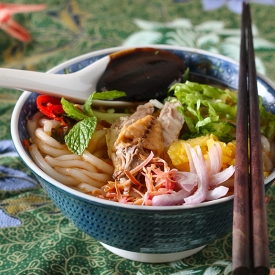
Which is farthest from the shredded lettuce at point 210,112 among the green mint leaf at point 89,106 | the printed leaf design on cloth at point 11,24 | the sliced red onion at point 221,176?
the printed leaf design on cloth at point 11,24

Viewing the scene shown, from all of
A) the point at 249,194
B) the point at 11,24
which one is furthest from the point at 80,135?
the point at 11,24

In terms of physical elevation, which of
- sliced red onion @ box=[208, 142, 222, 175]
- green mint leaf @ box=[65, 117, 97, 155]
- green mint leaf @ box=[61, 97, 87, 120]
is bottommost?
sliced red onion @ box=[208, 142, 222, 175]

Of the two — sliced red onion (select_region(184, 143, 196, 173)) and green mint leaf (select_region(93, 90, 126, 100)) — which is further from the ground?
green mint leaf (select_region(93, 90, 126, 100))

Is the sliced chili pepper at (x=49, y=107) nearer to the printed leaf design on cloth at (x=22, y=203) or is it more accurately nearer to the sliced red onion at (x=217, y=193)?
the printed leaf design on cloth at (x=22, y=203)

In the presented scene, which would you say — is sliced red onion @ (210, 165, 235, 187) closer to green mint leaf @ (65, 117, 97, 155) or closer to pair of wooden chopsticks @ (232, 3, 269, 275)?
pair of wooden chopsticks @ (232, 3, 269, 275)

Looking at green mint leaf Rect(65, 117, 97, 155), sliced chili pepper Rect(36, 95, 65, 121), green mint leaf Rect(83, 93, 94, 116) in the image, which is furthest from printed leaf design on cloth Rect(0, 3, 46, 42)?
green mint leaf Rect(65, 117, 97, 155)

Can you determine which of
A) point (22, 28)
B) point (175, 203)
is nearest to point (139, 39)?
point (22, 28)
